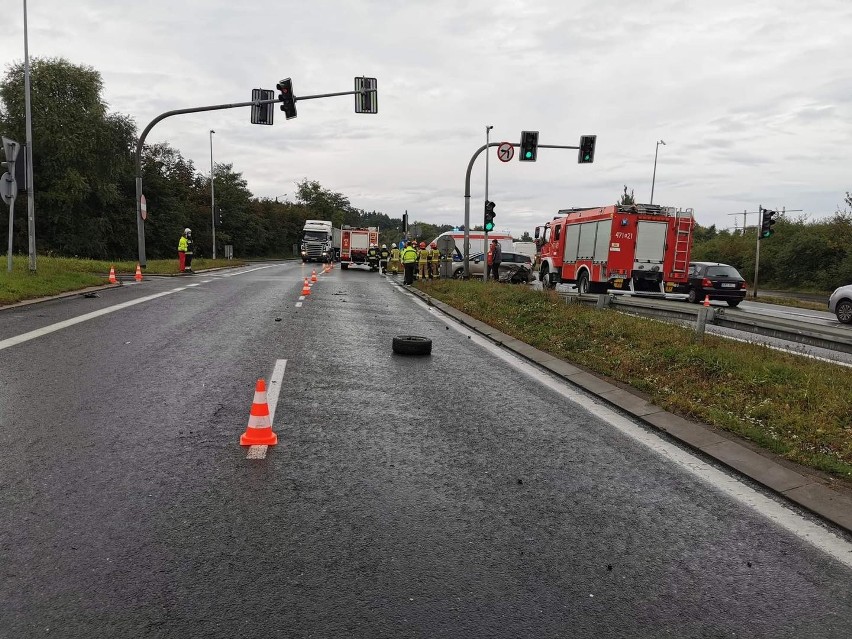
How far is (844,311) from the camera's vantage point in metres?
18.0

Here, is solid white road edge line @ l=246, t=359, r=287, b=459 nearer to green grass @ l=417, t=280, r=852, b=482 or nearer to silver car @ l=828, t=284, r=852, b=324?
green grass @ l=417, t=280, r=852, b=482

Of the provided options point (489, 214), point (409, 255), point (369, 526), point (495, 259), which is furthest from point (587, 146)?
point (369, 526)

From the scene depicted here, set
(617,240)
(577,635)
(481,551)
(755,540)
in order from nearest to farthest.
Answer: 1. (577,635)
2. (481,551)
3. (755,540)
4. (617,240)

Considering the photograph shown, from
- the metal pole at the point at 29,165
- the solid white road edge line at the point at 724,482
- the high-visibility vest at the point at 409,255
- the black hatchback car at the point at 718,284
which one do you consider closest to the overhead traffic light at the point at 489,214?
the high-visibility vest at the point at 409,255

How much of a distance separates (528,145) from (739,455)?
19.9 meters

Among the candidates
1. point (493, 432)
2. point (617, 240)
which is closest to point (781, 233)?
point (617, 240)

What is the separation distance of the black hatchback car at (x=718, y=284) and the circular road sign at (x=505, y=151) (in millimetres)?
7768

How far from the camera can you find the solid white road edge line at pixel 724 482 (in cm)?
347

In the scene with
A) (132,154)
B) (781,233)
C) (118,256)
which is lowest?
(118,256)

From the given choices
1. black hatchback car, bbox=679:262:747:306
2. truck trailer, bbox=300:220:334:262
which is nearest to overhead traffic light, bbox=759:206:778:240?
black hatchback car, bbox=679:262:747:306

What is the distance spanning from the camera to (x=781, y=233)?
4497 cm

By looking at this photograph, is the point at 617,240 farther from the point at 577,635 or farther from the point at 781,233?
the point at 781,233

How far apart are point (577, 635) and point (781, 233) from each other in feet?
163

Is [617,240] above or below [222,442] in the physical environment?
above
